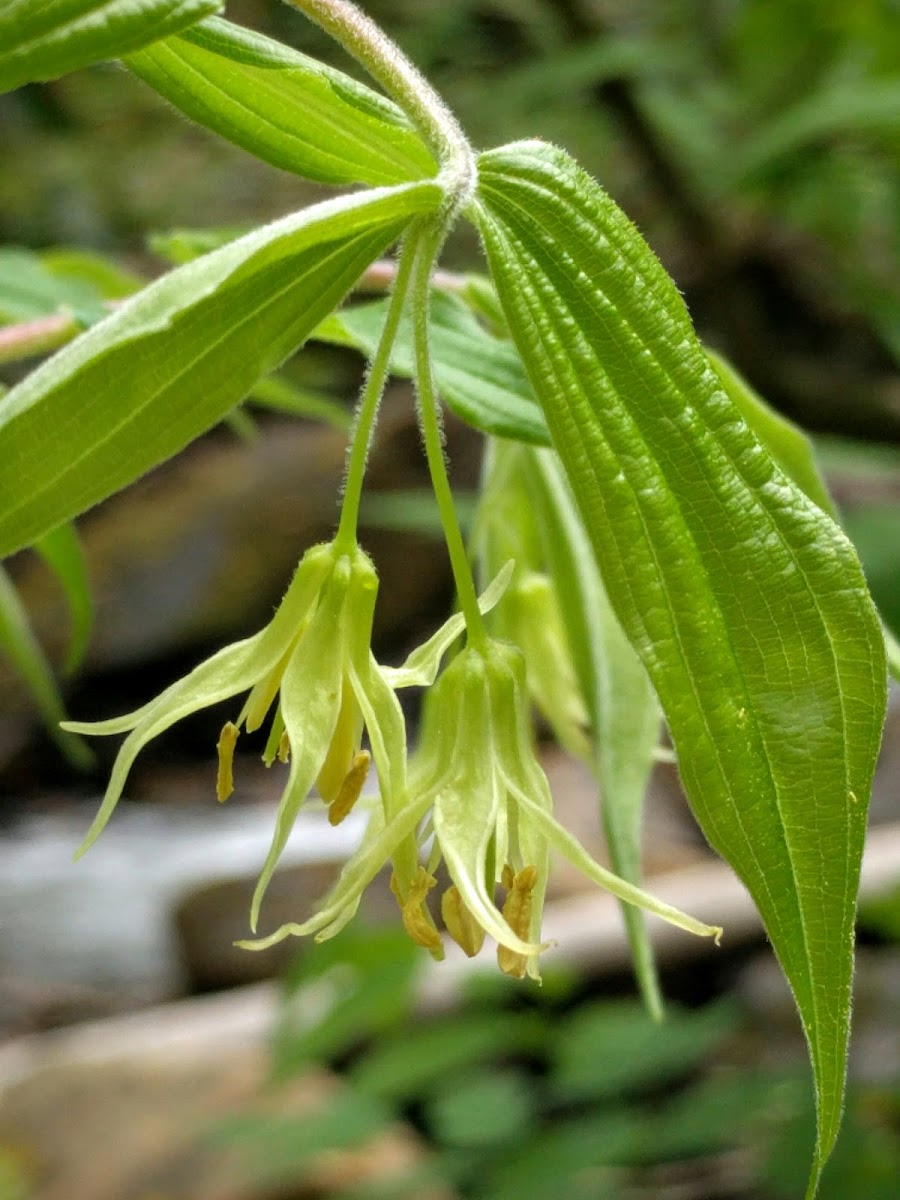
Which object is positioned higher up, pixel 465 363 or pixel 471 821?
pixel 465 363

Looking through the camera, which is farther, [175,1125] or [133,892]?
[133,892]

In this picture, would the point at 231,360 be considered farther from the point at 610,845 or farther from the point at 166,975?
the point at 166,975

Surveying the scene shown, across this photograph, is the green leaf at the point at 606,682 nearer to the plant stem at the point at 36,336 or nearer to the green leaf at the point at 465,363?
the green leaf at the point at 465,363

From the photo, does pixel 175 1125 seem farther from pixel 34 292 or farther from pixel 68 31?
pixel 68 31

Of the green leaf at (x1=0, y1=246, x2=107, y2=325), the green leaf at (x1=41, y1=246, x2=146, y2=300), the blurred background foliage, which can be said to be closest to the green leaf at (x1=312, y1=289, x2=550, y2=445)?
the green leaf at (x1=0, y1=246, x2=107, y2=325)

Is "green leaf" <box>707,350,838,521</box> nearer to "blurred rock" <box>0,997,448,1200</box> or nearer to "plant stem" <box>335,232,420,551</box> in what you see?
"plant stem" <box>335,232,420,551</box>

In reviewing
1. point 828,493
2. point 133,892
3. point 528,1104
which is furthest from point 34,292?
point 133,892

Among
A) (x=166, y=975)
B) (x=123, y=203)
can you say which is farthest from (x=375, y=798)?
(x=123, y=203)
